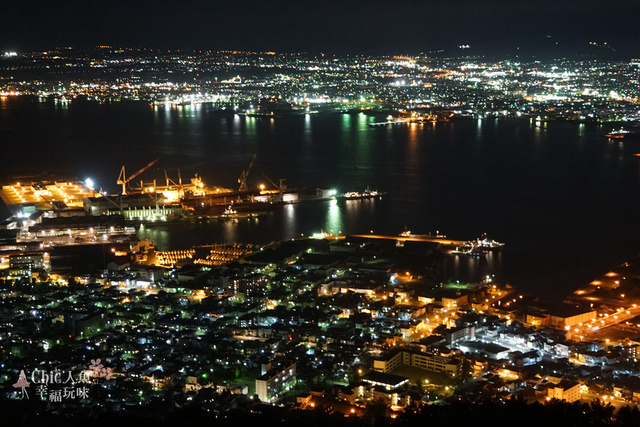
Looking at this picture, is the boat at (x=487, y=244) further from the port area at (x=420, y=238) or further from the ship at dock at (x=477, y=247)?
the port area at (x=420, y=238)

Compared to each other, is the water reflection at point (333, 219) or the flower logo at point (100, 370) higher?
the flower logo at point (100, 370)

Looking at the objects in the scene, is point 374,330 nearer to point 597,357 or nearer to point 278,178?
point 597,357

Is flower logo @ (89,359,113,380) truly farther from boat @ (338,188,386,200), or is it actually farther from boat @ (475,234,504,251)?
boat @ (338,188,386,200)

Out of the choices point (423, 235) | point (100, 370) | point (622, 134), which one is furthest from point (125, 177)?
point (622, 134)

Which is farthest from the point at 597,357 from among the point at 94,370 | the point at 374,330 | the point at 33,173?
the point at 33,173

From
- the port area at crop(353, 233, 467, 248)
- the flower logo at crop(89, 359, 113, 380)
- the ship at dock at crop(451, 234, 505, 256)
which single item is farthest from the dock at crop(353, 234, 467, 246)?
the flower logo at crop(89, 359, 113, 380)

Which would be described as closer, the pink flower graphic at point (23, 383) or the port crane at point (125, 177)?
the pink flower graphic at point (23, 383)

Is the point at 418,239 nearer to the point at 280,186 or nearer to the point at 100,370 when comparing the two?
the point at 280,186

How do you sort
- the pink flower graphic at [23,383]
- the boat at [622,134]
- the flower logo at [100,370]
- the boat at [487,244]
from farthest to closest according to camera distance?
the boat at [622,134], the boat at [487,244], the flower logo at [100,370], the pink flower graphic at [23,383]

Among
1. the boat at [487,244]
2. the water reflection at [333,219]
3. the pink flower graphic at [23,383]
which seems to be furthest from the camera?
the water reflection at [333,219]

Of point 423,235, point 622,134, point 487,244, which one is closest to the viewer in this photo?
point 487,244

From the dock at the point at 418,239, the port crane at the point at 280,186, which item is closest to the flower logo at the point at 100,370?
the dock at the point at 418,239
